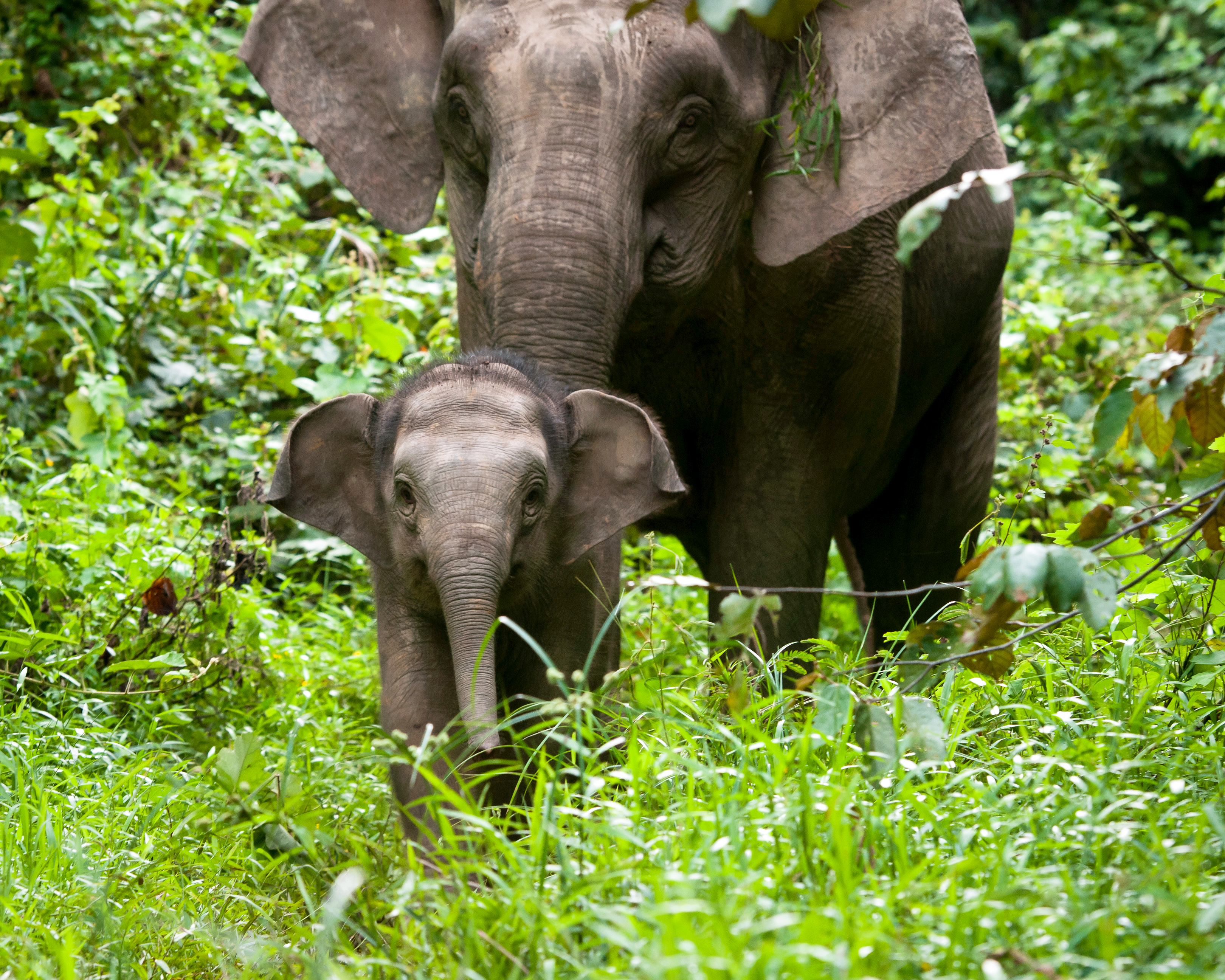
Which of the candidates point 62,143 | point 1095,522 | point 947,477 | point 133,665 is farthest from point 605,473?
point 62,143

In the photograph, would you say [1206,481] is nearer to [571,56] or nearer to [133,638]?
[571,56]

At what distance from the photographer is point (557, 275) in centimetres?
362

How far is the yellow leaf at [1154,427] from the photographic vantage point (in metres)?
2.98

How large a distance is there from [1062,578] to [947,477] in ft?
10.5

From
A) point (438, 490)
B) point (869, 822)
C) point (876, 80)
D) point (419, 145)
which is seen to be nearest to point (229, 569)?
point (419, 145)

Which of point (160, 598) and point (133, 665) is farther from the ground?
point (160, 598)

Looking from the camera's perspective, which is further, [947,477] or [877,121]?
[947,477]

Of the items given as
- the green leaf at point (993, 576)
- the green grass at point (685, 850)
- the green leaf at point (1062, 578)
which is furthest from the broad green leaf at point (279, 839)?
the green leaf at point (1062, 578)

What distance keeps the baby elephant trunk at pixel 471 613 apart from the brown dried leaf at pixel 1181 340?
1.35m

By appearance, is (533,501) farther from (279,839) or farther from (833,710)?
(833,710)

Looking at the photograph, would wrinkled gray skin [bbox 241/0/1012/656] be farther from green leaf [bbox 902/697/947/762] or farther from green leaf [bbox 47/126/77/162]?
green leaf [bbox 47/126/77/162]

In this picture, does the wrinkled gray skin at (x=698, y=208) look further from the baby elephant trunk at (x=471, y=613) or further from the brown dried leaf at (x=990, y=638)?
the brown dried leaf at (x=990, y=638)

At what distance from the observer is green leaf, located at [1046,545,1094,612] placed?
7.78 feet

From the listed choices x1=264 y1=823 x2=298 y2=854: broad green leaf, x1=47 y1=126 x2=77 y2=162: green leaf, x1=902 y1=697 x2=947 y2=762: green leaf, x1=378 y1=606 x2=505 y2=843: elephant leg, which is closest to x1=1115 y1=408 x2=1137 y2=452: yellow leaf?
x1=902 y1=697 x2=947 y2=762: green leaf
